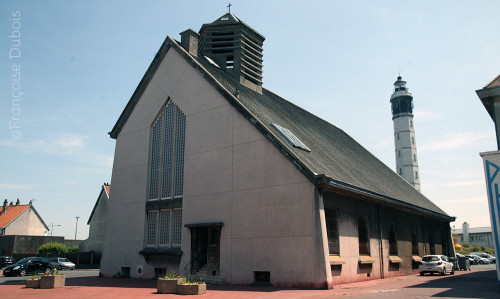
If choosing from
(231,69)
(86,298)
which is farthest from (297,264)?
(231,69)

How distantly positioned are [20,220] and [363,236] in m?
61.5

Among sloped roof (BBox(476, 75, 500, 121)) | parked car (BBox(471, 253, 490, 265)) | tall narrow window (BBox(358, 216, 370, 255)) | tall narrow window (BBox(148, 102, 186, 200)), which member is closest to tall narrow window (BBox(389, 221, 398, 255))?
tall narrow window (BBox(358, 216, 370, 255))

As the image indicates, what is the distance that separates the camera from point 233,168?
19.4 m

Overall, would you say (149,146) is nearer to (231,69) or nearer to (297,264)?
(231,69)

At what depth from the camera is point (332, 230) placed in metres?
17.8

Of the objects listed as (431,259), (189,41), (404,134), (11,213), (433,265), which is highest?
(404,134)

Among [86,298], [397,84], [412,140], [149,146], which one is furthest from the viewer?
[397,84]

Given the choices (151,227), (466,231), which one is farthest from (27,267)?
(466,231)

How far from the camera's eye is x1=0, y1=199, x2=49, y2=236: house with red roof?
62188mm

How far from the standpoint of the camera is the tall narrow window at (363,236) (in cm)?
2009

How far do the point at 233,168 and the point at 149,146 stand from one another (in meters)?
7.43

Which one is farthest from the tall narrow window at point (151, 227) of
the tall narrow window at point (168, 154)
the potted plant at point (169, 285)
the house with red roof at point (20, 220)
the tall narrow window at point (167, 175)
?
the house with red roof at point (20, 220)

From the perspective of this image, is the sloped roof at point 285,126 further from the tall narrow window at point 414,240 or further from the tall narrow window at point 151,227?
the tall narrow window at point 151,227

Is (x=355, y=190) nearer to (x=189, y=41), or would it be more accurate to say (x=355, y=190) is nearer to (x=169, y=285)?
(x=169, y=285)
